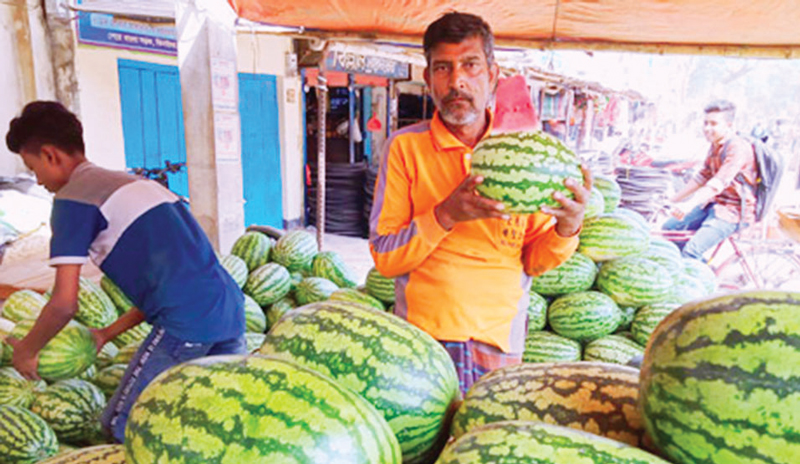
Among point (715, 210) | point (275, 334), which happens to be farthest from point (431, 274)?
point (715, 210)

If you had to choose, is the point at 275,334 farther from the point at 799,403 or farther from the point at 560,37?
the point at 560,37

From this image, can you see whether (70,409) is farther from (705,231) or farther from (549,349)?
(705,231)

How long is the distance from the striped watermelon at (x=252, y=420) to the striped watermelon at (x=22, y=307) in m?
2.74

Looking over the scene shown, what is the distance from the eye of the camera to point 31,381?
2586 millimetres

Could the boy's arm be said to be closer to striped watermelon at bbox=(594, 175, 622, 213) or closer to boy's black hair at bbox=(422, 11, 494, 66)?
boy's black hair at bbox=(422, 11, 494, 66)

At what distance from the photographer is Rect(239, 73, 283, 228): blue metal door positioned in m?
9.54

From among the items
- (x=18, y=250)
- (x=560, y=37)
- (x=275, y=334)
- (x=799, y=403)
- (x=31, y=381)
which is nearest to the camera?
(x=799, y=403)

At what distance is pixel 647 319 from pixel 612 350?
1.13 ft

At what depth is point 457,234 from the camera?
2342 mm

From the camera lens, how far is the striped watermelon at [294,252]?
442cm

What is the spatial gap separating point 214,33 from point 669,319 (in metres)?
4.27

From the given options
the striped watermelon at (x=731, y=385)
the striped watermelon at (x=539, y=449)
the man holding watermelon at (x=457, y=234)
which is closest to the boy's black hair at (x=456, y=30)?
the man holding watermelon at (x=457, y=234)

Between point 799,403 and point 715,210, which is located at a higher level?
point 799,403

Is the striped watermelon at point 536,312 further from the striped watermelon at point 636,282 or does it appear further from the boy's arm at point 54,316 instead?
the boy's arm at point 54,316
